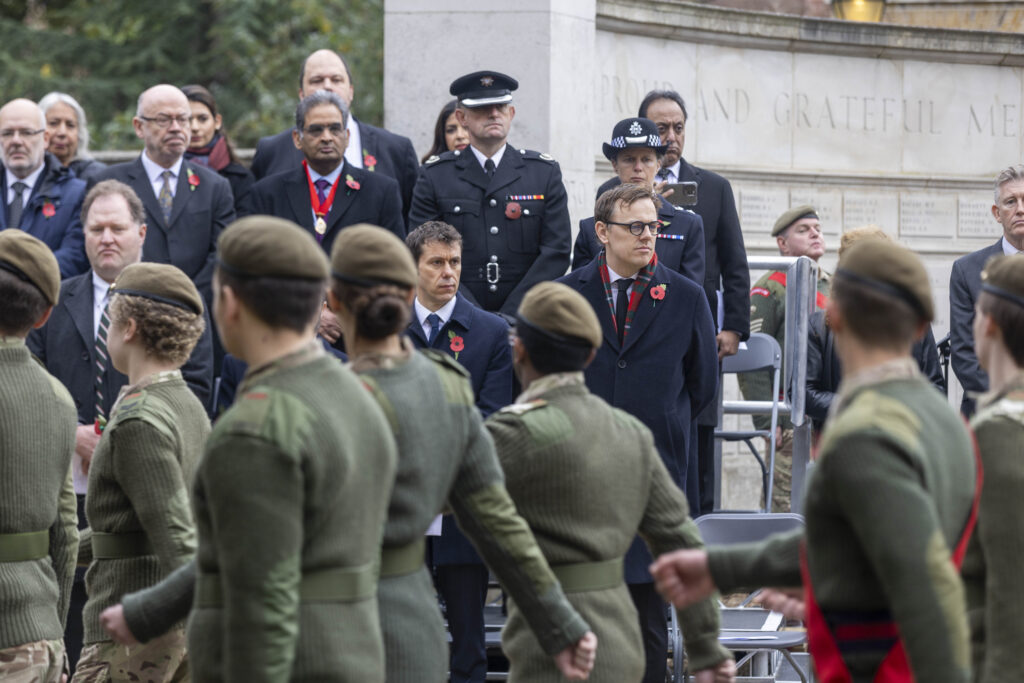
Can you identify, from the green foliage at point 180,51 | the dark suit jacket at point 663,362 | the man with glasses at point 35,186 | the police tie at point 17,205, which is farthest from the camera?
the green foliage at point 180,51

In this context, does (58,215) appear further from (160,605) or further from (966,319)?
(160,605)

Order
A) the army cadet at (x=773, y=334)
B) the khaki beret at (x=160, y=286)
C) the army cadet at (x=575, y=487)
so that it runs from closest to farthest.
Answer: the army cadet at (x=575, y=487) → the khaki beret at (x=160, y=286) → the army cadet at (x=773, y=334)

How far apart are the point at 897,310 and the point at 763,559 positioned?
0.74 m

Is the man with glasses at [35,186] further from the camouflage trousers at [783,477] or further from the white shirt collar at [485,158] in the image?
the camouflage trousers at [783,477]

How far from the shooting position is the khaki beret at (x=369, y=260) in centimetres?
407

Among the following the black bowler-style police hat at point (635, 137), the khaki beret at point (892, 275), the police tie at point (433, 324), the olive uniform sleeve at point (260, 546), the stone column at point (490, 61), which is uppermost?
the stone column at point (490, 61)

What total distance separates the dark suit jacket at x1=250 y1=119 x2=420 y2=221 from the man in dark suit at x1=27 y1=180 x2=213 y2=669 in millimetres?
1753

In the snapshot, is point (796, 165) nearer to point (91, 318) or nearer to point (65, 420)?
point (91, 318)

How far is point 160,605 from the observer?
13.4 ft

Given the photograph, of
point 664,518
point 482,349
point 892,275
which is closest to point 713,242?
point 482,349

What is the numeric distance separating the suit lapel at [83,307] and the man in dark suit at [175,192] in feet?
2.26

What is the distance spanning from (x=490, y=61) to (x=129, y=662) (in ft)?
21.4

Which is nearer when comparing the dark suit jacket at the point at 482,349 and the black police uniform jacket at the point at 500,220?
the dark suit jacket at the point at 482,349

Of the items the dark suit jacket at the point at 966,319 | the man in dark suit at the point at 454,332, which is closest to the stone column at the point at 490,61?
the dark suit jacket at the point at 966,319
